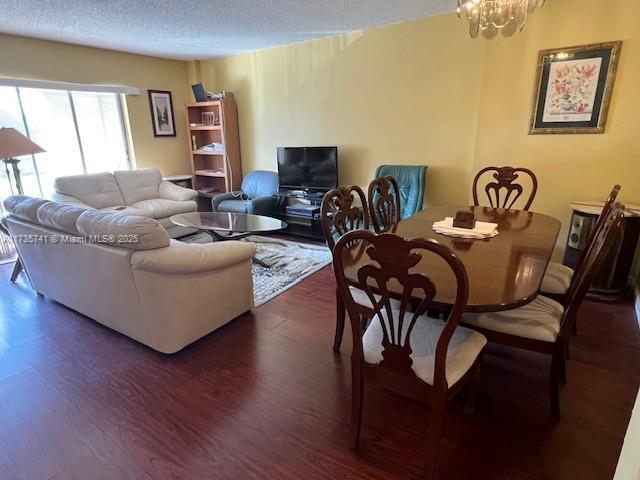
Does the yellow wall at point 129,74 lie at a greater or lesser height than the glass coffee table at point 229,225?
greater

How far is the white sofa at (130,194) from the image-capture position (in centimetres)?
417

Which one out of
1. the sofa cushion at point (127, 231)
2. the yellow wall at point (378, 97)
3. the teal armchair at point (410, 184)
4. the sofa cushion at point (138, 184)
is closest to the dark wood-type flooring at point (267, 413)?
the sofa cushion at point (127, 231)

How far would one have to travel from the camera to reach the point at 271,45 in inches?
181

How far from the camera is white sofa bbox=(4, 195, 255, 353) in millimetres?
1983

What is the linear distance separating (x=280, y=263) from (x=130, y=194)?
2.49m

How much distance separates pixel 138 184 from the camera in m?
4.79

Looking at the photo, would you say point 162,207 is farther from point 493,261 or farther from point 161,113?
point 493,261

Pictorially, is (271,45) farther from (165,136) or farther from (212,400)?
(212,400)

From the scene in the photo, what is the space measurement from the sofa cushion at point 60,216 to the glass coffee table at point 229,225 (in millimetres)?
1210

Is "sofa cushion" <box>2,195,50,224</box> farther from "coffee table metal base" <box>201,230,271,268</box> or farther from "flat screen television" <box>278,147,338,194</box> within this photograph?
"flat screen television" <box>278,147,338,194</box>

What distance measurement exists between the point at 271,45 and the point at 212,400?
14.4 ft

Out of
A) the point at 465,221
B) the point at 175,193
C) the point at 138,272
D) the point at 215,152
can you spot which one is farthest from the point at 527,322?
the point at 215,152

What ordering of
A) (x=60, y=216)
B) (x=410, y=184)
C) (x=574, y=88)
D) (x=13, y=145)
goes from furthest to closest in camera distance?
(x=410, y=184) < (x=13, y=145) < (x=574, y=88) < (x=60, y=216)

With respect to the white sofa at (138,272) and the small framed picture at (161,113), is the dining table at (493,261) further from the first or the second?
the small framed picture at (161,113)
